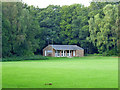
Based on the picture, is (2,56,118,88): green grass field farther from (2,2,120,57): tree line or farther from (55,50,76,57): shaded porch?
(55,50,76,57): shaded porch

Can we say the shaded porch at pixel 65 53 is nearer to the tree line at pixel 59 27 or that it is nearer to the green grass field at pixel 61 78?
the tree line at pixel 59 27

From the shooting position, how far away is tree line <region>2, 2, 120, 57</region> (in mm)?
46000

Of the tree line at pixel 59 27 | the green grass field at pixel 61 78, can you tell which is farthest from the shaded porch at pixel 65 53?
the green grass field at pixel 61 78

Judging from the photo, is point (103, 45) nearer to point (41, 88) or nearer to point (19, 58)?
point (19, 58)

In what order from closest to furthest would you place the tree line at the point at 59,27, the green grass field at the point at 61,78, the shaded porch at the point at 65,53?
the green grass field at the point at 61,78 → the tree line at the point at 59,27 → the shaded porch at the point at 65,53

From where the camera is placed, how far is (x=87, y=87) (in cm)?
1155

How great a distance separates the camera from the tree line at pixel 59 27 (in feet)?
151

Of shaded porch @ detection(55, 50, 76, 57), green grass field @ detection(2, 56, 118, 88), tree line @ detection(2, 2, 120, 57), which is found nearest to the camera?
green grass field @ detection(2, 56, 118, 88)

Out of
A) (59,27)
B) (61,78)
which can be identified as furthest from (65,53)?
(61,78)

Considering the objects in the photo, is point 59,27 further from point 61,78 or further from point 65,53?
point 61,78

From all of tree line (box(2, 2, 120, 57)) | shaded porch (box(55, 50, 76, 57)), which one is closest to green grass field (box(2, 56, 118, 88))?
tree line (box(2, 2, 120, 57))

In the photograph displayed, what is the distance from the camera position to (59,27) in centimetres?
6775

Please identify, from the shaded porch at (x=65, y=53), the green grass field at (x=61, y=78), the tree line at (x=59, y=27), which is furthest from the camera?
the shaded porch at (x=65, y=53)

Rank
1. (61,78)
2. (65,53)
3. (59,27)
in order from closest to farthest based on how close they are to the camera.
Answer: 1. (61,78)
2. (65,53)
3. (59,27)
